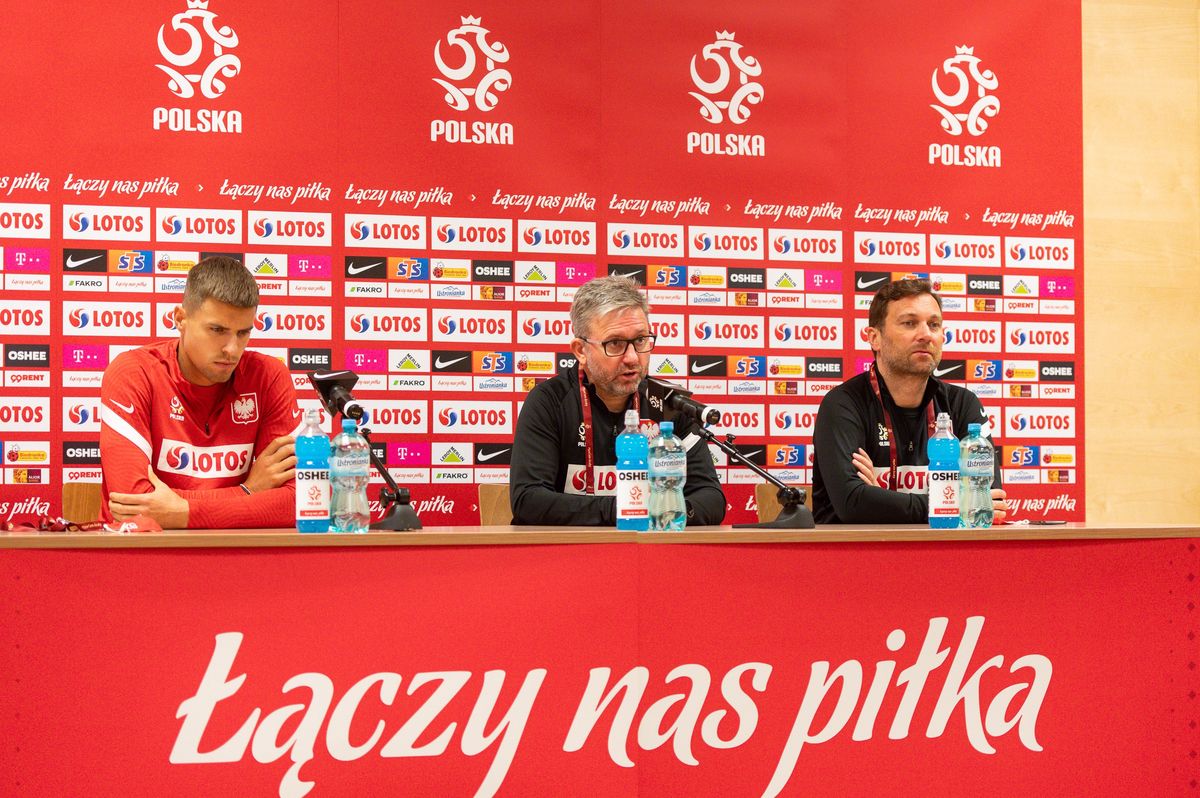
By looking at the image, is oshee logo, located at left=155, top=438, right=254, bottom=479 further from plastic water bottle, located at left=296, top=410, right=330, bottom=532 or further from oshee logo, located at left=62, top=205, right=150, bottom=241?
oshee logo, located at left=62, top=205, right=150, bottom=241

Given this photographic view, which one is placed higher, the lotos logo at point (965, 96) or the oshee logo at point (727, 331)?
the lotos logo at point (965, 96)

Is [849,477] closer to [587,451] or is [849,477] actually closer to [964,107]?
[587,451]

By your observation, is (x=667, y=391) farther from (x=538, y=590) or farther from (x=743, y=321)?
(x=743, y=321)

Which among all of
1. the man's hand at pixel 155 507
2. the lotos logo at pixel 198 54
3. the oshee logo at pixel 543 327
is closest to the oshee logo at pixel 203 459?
the man's hand at pixel 155 507

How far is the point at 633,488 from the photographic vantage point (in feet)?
8.10

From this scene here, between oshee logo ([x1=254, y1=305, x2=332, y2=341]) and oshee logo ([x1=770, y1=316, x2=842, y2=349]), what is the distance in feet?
6.03

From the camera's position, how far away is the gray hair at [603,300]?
3143mm

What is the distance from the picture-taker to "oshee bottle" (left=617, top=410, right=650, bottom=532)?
2.47 metres

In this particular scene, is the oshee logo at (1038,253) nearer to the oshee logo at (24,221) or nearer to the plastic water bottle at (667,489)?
the plastic water bottle at (667,489)

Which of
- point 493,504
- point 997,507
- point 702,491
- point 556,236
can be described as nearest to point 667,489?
point 702,491

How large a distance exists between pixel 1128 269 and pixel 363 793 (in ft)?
13.5

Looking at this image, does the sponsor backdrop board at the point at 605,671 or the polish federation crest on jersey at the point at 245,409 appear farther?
the polish federation crest on jersey at the point at 245,409

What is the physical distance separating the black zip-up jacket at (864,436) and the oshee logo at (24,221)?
289 centimetres

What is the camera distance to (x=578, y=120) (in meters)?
4.36
